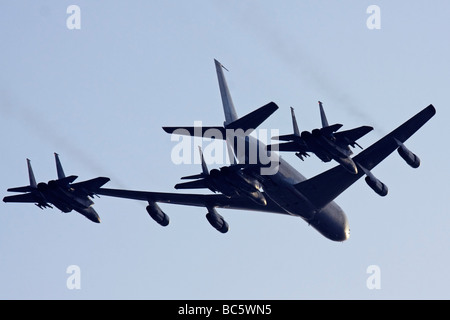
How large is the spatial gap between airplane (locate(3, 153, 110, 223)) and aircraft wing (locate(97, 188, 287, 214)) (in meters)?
5.55

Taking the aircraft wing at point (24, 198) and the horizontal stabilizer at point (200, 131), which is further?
the aircraft wing at point (24, 198)

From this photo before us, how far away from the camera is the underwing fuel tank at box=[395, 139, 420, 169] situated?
49.3 meters

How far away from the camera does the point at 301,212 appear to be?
54.9 meters

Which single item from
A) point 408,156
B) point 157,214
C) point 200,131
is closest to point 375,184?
point 408,156

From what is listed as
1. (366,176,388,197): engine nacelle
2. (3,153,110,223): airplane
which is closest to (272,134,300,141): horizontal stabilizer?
(366,176,388,197): engine nacelle

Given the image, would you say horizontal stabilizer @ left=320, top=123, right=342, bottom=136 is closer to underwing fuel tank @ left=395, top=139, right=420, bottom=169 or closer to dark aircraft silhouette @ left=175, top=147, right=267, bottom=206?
dark aircraft silhouette @ left=175, top=147, right=267, bottom=206

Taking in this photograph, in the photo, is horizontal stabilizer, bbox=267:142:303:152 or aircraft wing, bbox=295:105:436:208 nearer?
horizontal stabilizer, bbox=267:142:303:152

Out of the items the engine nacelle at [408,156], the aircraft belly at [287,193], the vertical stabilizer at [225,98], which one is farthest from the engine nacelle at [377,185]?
the vertical stabilizer at [225,98]

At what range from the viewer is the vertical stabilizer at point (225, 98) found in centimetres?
5212

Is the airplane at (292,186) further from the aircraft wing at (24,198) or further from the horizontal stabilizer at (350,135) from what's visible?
the aircraft wing at (24,198)

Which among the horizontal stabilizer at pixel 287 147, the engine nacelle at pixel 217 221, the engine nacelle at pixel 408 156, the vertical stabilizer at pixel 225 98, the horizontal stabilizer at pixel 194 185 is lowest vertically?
the engine nacelle at pixel 217 221

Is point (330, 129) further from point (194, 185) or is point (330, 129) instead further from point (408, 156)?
point (194, 185)
